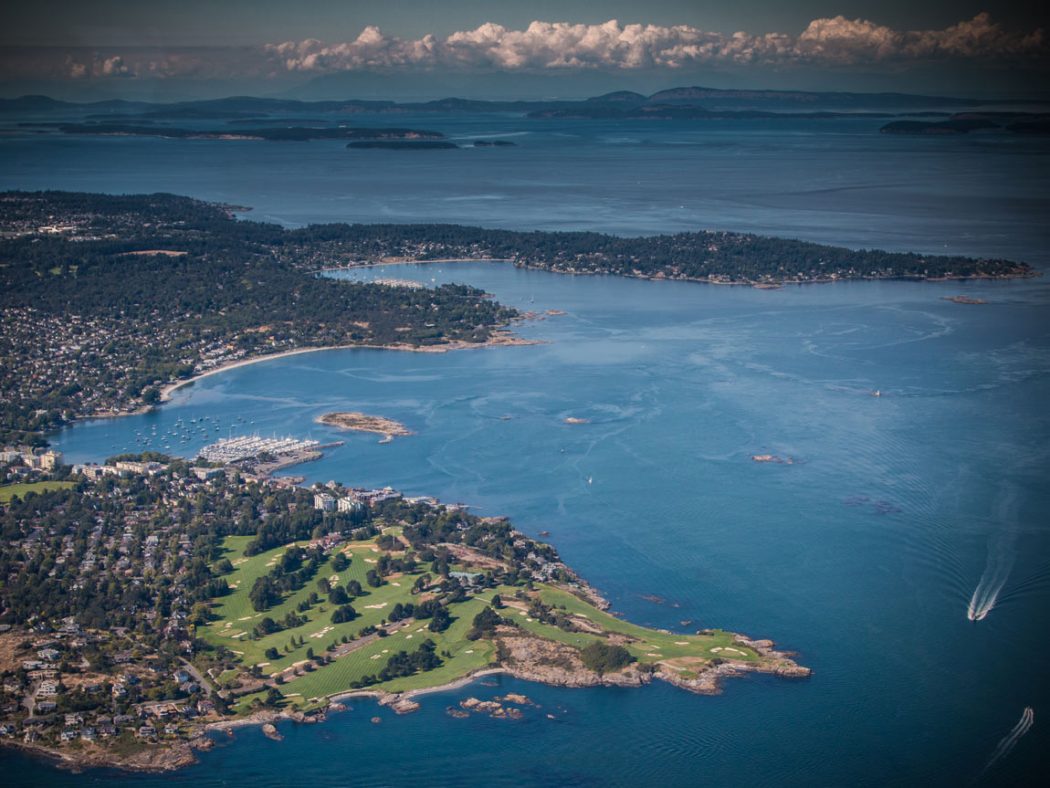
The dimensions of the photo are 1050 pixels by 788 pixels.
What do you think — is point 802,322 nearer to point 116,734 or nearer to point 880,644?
point 880,644

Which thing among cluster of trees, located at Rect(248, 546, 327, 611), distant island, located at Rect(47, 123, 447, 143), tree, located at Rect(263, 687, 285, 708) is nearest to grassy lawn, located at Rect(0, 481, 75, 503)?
cluster of trees, located at Rect(248, 546, 327, 611)

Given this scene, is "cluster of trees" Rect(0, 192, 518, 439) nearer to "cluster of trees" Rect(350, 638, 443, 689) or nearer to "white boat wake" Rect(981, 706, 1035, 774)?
"cluster of trees" Rect(350, 638, 443, 689)

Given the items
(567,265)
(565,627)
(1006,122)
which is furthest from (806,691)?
(1006,122)

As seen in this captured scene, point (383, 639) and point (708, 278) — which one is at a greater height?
point (708, 278)

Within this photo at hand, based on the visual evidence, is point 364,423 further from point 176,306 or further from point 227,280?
point 227,280

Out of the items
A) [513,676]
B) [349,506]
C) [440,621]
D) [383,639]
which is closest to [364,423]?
[349,506]

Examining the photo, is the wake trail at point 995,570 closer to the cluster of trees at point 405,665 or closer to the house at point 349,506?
the cluster of trees at point 405,665
